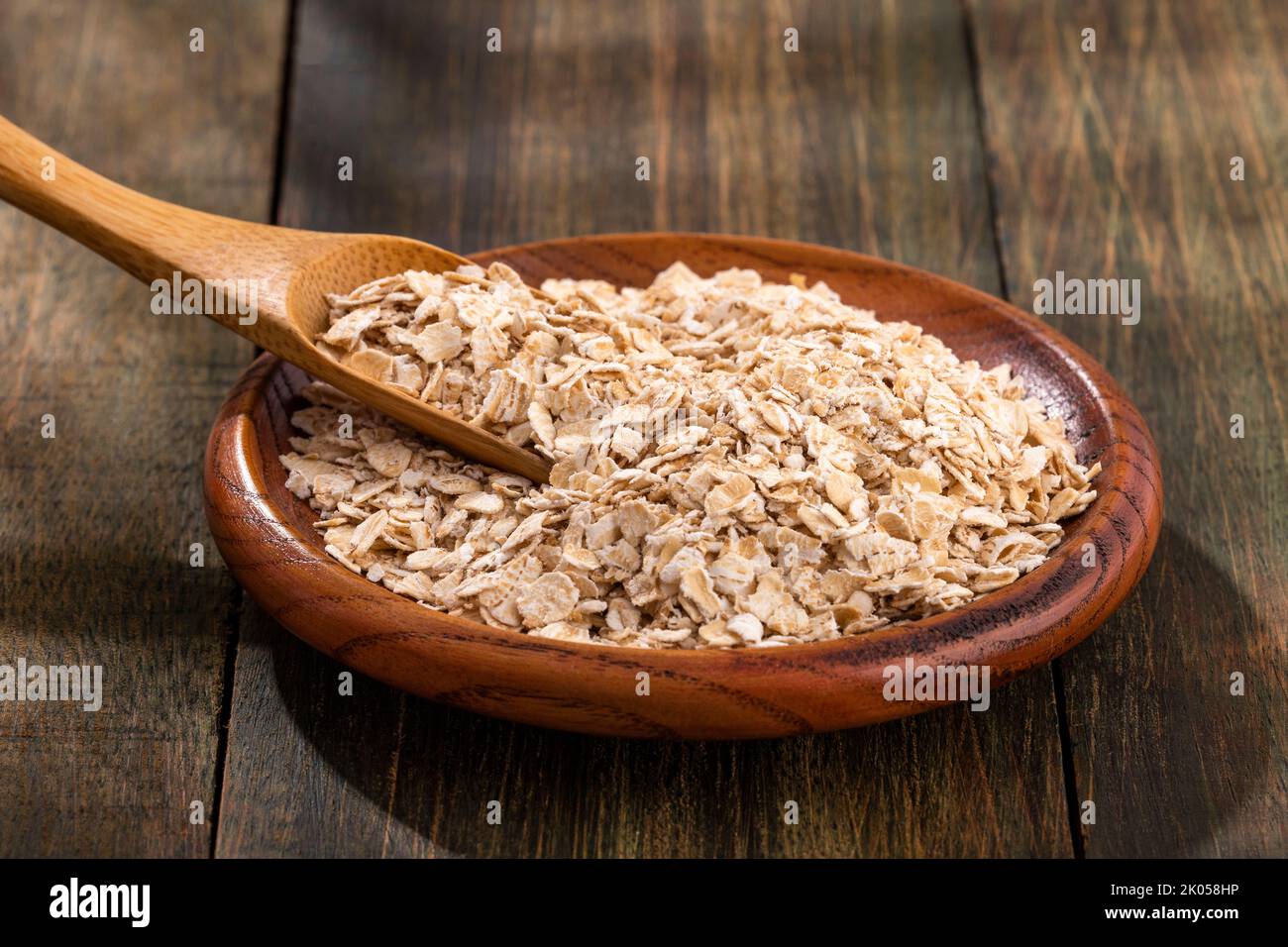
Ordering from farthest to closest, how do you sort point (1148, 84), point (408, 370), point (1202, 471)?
point (1148, 84) → point (1202, 471) → point (408, 370)

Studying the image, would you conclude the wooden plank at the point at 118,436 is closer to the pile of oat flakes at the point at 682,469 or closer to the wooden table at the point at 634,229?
the wooden table at the point at 634,229

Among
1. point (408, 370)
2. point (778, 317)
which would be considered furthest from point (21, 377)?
point (778, 317)

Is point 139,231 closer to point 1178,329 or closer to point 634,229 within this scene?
point 634,229

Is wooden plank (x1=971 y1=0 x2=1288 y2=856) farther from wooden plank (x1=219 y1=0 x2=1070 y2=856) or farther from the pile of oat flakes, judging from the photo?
the pile of oat flakes

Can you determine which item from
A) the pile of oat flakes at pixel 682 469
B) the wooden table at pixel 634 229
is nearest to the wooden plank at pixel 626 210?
the wooden table at pixel 634 229

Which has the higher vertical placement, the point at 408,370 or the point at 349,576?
the point at 408,370

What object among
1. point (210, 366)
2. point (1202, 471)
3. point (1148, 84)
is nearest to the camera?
point (1202, 471)

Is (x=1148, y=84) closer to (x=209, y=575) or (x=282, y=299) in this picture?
(x=282, y=299)

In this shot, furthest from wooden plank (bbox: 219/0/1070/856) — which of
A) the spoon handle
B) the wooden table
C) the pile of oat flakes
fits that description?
the spoon handle

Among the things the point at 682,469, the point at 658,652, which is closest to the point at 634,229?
the point at 682,469
